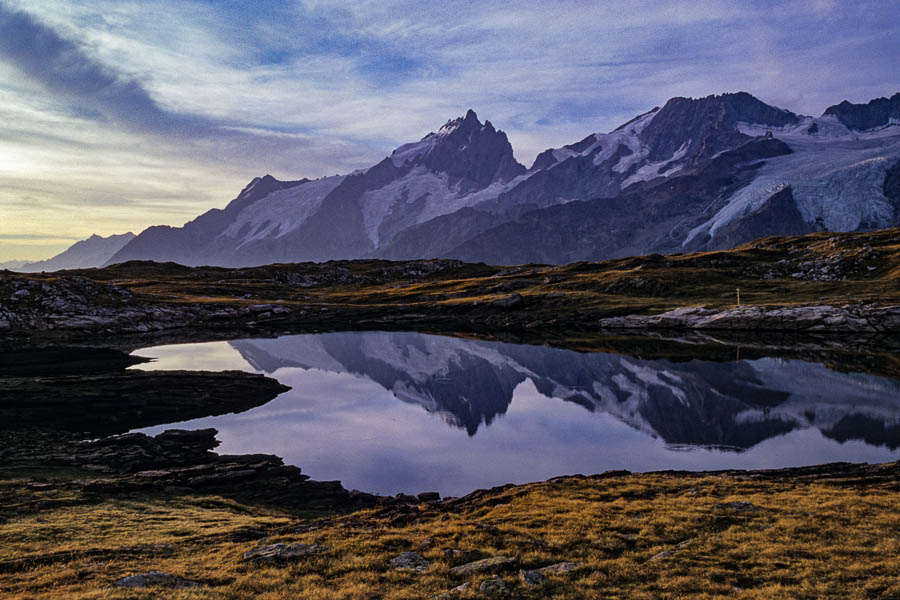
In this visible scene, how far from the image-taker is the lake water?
3959 cm

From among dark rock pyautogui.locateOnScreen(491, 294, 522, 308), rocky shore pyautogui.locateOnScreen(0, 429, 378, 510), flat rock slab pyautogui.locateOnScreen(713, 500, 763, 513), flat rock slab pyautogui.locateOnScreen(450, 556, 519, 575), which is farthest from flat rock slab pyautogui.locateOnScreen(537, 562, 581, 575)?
dark rock pyautogui.locateOnScreen(491, 294, 522, 308)

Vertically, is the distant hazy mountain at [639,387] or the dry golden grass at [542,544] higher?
the dry golden grass at [542,544]

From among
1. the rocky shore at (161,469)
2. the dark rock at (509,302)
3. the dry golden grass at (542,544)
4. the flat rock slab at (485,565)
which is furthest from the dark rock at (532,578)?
the dark rock at (509,302)

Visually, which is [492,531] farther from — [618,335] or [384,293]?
[384,293]

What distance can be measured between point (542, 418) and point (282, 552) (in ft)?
127

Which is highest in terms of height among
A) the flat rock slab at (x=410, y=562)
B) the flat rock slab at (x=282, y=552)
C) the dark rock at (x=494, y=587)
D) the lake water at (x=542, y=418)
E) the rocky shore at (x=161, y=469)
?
the dark rock at (x=494, y=587)

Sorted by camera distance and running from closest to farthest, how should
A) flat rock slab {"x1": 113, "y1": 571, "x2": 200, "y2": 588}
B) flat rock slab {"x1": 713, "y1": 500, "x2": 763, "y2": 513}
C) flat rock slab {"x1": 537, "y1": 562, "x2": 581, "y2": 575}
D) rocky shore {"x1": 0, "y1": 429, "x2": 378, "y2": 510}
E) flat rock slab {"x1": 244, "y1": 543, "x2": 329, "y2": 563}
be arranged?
flat rock slab {"x1": 113, "y1": 571, "x2": 200, "y2": 588}
flat rock slab {"x1": 537, "y1": 562, "x2": 581, "y2": 575}
flat rock slab {"x1": 244, "y1": 543, "x2": 329, "y2": 563}
flat rock slab {"x1": 713, "y1": 500, "x2": 763, "y2": 513}
rocky shore {"x1": 0, "y1": 429, "x2": 378, "y2": 510}

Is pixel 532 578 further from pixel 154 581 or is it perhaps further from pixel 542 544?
pixel 154 581

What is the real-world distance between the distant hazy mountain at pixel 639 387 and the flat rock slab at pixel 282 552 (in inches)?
1259

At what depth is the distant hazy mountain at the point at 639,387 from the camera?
160 feet

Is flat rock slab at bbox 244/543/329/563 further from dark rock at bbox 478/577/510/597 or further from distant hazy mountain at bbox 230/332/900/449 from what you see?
distant hazy mountain at bbox 230/332/900/449

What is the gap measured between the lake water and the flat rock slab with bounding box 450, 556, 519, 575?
15570 millimetres

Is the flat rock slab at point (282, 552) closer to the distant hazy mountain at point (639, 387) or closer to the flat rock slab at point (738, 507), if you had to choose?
the flat rock slab at point (738, 507)

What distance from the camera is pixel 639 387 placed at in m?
65.9
